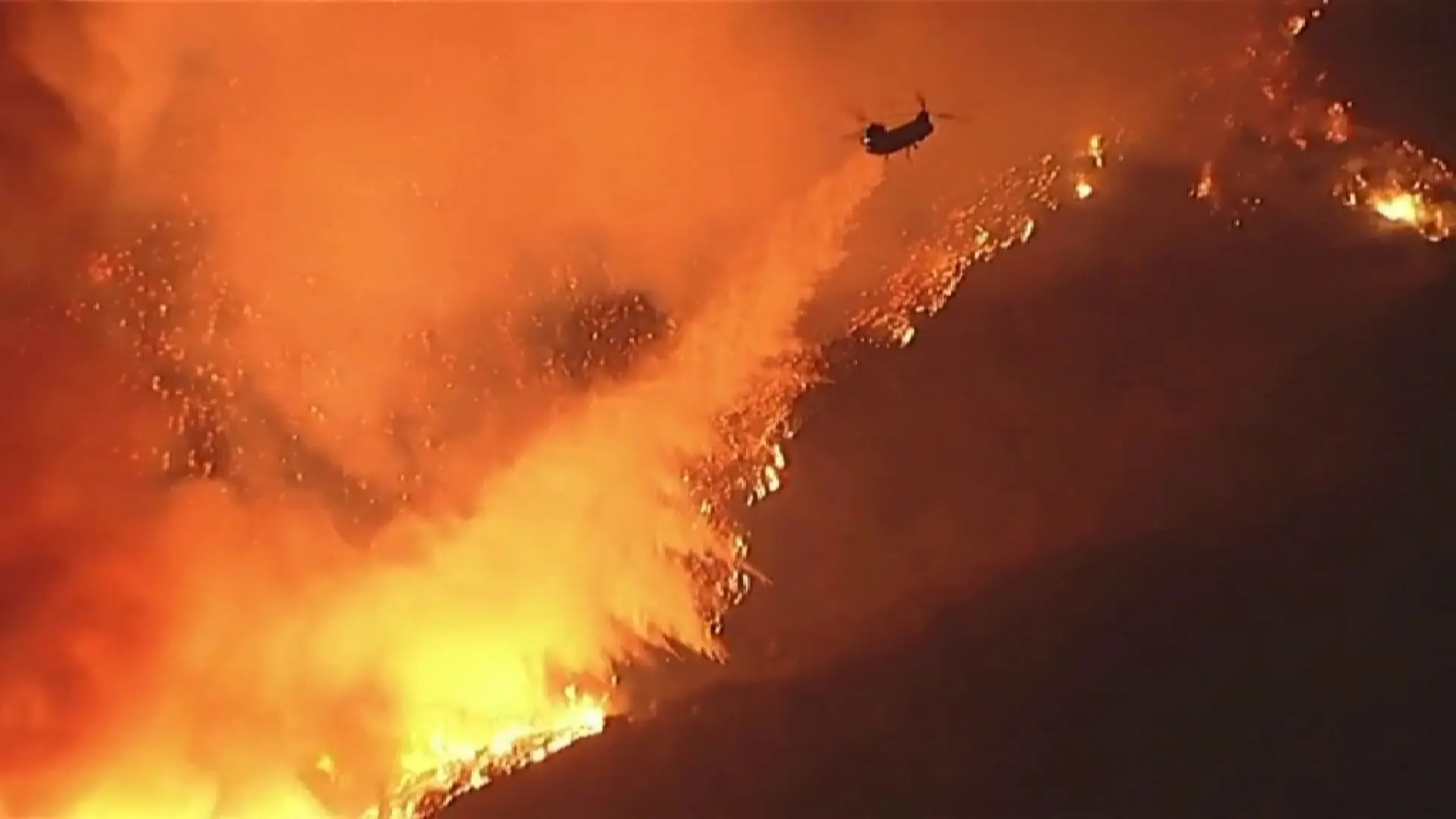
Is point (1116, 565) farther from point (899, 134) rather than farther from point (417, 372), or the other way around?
point (417, 372)

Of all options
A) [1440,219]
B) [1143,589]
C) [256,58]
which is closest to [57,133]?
[256,58]

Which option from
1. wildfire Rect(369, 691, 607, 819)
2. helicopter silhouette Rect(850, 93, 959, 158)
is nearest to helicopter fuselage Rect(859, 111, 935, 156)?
helicopter silhouette Rect(850, 93, 959, 158)

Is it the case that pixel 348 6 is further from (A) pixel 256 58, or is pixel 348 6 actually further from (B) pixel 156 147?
(B) pixel 156 147

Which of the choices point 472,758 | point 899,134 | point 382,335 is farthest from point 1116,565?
point 382,335

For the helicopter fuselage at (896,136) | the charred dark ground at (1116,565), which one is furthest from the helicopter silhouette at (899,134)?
the charred dark ground at (1116,565)

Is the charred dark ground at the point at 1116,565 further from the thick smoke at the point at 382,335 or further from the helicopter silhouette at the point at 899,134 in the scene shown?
the helicopter silhouette at the point at 899,134

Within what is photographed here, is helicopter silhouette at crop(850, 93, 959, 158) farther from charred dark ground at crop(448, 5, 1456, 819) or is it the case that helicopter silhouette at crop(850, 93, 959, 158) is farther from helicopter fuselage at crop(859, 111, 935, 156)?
charred dark ground at crop(448, 5, 1456, 819)
